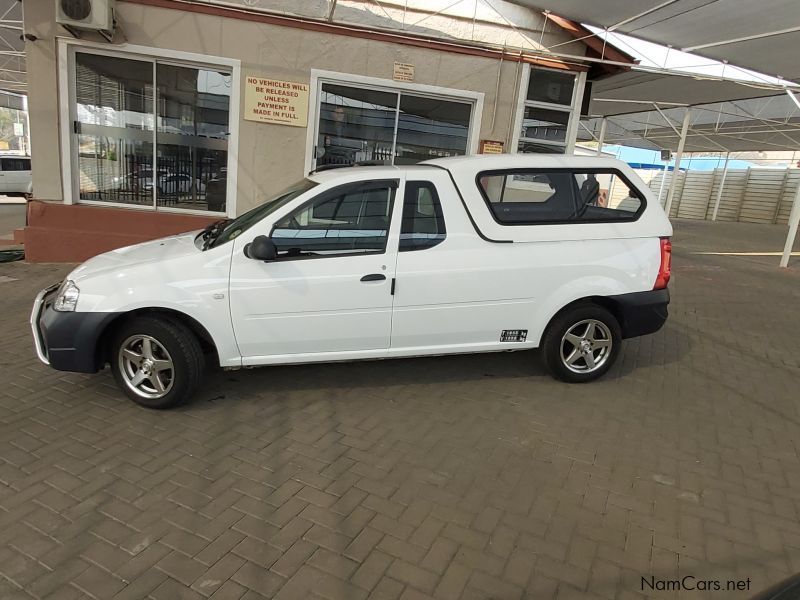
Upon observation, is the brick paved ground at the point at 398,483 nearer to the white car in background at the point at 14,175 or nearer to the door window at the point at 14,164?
the white car in background at the point at 14,175

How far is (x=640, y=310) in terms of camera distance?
4.46 m

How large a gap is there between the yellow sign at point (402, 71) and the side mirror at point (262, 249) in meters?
5.32

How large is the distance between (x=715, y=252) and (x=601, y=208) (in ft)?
38.4

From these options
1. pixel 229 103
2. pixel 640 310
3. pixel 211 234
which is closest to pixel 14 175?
pixel 229 103

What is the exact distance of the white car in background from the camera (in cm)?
2181

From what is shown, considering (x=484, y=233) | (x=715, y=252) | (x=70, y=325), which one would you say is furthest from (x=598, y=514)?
(x=715, y=252)

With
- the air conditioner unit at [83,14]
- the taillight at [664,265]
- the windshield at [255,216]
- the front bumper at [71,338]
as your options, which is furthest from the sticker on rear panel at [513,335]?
the air conditioner unit at [83,14]

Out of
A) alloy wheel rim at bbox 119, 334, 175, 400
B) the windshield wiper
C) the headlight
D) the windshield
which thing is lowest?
alloy wheel rim at bbox 119, 334, 175, 400

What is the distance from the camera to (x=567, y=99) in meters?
8.73

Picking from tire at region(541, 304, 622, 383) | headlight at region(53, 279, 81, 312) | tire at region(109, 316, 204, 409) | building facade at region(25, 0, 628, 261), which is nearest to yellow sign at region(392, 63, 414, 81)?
building facade at region(25, 0, 628, 261)

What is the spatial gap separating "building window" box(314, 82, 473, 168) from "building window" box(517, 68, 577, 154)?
96cm

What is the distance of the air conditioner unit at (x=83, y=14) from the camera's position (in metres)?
6.75

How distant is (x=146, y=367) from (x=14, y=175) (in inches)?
950

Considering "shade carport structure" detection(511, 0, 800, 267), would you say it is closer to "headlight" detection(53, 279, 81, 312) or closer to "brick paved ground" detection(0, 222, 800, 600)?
"brick paved ground" detection(0, 222, 800, 600)
